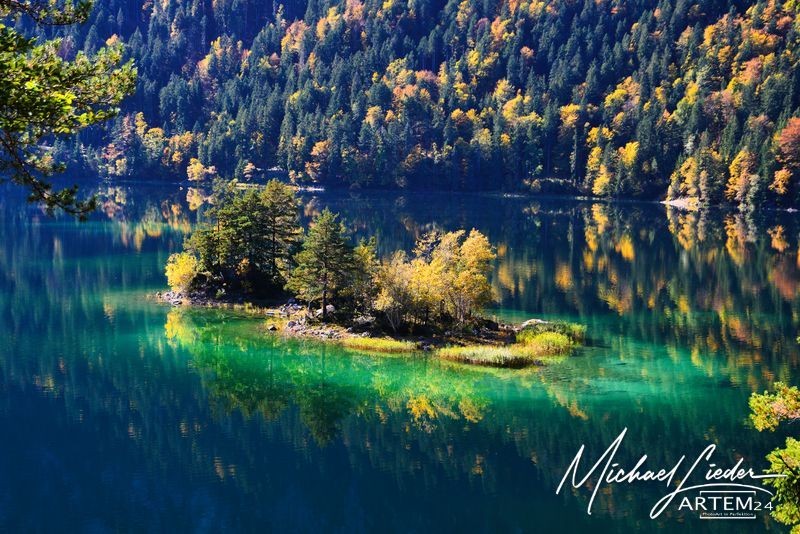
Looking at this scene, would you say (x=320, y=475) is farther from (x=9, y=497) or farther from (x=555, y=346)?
(x=555, y=346)

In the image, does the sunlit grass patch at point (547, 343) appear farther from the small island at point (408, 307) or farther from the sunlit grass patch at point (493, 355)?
the sunlit grass patch at point (493, 355)

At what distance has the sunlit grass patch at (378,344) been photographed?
6216 centimetres

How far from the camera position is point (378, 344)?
63.1 m

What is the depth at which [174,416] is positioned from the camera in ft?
157

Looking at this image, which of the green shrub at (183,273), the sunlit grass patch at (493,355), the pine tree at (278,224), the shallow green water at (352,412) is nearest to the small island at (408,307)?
the sunlit grass patch at (493,355)

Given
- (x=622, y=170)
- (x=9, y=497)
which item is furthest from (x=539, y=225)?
(x=9, y=497)

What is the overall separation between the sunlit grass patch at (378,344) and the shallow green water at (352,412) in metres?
2.25

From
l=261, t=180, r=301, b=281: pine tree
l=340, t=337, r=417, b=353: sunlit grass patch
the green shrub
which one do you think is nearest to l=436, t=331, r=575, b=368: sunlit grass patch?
l=340, t=337, r=417, b=353: sunlit grass patch

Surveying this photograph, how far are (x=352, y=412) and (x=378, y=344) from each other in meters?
14.5

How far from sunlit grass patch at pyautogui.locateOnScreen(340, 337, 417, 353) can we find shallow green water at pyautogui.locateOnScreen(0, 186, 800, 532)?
7.37 feet

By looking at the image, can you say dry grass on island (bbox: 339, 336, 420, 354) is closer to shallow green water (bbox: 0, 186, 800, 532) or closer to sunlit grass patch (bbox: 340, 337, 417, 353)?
sunlit grass patch (bbox: 340, 337, 417, 353)

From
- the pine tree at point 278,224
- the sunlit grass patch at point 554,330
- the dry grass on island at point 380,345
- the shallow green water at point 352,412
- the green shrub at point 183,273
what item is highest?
the pine tree at point 278,224

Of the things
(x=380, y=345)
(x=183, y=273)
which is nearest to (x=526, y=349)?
(x=380, y=345)

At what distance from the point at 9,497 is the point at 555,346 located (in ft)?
126
